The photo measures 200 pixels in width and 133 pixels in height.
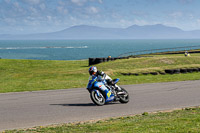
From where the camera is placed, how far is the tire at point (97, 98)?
461 inches

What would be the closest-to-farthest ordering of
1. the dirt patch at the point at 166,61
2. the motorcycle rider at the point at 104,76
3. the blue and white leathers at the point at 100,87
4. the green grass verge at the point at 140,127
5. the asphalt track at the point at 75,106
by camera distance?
the green grass verge at the point at 140,127, the asphalt track at the point at 75,106, the motorcycle rider at the point at 104,76, the blue and white leathers at the point at 100,87, the dirt patch at the point at 166,61

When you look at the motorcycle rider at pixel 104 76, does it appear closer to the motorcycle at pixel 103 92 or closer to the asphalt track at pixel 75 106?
the motorcycle at pixel 103 92

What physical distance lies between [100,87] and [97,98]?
1.40ft

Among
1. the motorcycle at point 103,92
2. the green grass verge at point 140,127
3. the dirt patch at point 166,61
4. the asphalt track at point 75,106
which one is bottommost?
the asphalt track at point 75,106

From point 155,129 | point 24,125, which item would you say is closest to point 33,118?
point 24,125

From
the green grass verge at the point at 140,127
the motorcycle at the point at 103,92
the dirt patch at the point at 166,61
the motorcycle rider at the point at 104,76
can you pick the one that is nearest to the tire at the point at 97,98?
the motorcycle at the point at 103,92

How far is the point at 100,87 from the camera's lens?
11852 mm

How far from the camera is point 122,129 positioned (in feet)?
23.9

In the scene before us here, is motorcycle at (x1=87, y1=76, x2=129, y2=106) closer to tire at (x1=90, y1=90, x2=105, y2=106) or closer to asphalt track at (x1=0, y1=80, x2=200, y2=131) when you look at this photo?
tire at (x1=90, y1=90, x2=105, y2=106)

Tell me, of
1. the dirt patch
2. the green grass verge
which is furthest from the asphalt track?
the dirt patch

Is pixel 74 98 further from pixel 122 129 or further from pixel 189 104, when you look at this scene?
pixel 122 129

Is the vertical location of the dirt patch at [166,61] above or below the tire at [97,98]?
above

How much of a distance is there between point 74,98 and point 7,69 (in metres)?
22.1

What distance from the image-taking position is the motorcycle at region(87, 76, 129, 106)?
1177 cm
